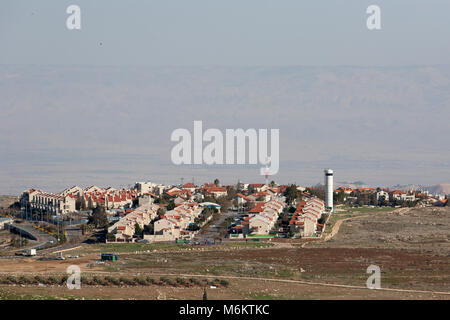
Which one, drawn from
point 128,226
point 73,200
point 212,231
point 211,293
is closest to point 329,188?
point 212,231

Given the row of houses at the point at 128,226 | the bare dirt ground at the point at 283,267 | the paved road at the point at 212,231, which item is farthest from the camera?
the paved road at the point at 212,231

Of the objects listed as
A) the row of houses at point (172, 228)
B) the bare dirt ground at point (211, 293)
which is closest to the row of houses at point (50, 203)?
the row of houses at point (172, 228)

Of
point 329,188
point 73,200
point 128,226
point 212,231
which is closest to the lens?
point 128,226

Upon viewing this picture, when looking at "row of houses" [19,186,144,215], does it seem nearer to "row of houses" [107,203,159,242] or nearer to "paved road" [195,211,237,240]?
"row of houses" [107,203,159,242]

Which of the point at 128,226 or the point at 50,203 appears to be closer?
the point at 128,226

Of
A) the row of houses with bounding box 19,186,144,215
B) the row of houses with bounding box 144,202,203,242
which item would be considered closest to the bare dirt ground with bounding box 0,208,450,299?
the row of houses with bounding box 144,202,203,242

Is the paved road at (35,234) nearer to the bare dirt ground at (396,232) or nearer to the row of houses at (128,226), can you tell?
the row of houses at (128,226)

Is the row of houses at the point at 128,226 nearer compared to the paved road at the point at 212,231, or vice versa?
the row of houses at the point at 128,226

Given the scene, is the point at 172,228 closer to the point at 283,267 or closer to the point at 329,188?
the point at 283,267

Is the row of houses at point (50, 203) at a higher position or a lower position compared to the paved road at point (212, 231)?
higher
